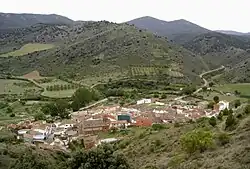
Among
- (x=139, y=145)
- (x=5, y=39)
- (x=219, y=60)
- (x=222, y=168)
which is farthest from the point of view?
(x=5, y=39)

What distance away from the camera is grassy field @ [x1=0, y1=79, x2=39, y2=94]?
319 feet

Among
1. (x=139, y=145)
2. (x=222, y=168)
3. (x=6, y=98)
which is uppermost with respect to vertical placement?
(x=222, y=168)

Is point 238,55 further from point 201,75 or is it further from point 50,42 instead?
point 50,42

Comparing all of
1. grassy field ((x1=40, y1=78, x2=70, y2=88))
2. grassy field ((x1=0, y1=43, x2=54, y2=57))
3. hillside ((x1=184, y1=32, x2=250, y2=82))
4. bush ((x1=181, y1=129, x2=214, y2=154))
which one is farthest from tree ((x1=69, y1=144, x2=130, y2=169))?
grassy field ((x1=0, y1=43, x2=54, y2=57))

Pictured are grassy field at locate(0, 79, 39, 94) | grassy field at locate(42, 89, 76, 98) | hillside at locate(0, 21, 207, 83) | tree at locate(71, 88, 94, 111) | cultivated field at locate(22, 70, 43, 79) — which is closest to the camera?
tree at locate(71, 88, 94, 111)

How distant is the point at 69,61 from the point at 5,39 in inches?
3227

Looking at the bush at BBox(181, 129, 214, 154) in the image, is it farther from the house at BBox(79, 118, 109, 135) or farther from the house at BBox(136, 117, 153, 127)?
the house at BBox(136, 117, 153, 127)

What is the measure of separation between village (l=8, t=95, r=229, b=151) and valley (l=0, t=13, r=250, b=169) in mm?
130

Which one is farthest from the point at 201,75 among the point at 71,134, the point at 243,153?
the point at 243,153

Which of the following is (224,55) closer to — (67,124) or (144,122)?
(144,122)

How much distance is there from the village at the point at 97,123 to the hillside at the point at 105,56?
48.5 metres

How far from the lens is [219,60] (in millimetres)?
154625

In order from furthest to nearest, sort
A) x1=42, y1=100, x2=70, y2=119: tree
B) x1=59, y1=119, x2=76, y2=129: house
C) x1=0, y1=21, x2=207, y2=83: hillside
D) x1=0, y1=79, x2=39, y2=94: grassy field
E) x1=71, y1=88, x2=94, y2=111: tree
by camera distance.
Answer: x1=0, y1=21, x2=207, y2=83: hillside, x1=0, y1=79, x2=39, y2=94: grassy field, x1=71, y1=88, x2=94, y2=111: tree, x1=42, y1=100, x2=70, y2=119: tree, x1=59, y1=119, x2=76, y2=129: house

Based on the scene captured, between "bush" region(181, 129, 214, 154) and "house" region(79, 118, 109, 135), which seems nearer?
"bush" region(181, 129, 214, 154)
